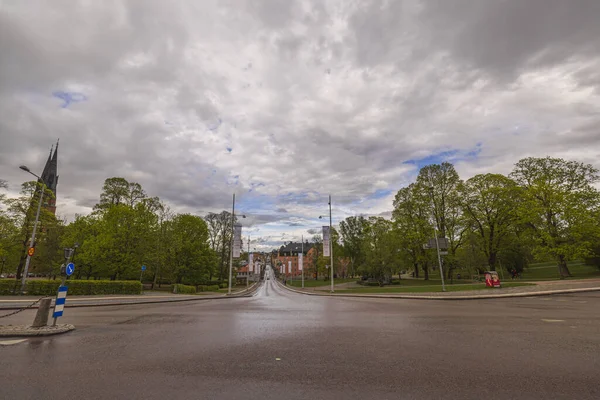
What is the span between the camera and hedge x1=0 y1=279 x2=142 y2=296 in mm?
22547

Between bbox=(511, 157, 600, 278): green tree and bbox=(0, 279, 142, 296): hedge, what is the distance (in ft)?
147

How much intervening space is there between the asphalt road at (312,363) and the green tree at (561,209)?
103ft

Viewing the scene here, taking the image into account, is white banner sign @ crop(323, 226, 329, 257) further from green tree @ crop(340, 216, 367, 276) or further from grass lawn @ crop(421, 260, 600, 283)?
green tree @ crop(340, 216, 367, 276)

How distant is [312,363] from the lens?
5.43 metres

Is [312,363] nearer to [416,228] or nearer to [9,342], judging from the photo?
[9,342]

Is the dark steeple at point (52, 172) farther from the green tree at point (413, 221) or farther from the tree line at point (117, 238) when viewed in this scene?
the green tree at point (413, 221)

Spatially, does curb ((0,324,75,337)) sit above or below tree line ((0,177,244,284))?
below

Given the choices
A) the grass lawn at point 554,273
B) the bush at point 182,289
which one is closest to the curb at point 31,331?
the bush at point 182,289

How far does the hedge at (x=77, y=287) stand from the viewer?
22.5 meters

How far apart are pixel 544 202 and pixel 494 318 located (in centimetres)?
3320

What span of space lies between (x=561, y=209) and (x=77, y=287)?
166ft

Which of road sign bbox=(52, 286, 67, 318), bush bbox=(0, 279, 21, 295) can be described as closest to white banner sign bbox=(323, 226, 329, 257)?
road sign bbox=(52, 286, 67, 318)

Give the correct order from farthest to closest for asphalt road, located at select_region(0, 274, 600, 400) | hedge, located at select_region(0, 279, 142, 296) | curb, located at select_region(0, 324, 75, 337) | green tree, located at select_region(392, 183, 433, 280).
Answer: green tree, located at select_region(392, 183, 433, 280) < hedge, located at select_region(0, 279, 142, 296) < curb, located at select_region(0, 324, 75, 337) < asphalt road, located at select_region(0, 274, 600, 400)

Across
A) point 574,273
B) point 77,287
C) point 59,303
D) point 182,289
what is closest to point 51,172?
point 182,289
